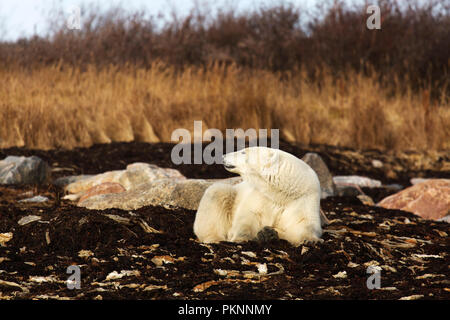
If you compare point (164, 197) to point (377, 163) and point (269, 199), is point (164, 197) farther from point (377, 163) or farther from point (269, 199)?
point (377, 163)

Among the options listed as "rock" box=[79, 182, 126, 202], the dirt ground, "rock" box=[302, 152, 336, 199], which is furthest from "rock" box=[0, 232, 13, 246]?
"rock" box=[302, 152, 336, 199]

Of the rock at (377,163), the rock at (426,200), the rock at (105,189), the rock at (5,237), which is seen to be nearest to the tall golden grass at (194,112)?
the rock at (377,163)

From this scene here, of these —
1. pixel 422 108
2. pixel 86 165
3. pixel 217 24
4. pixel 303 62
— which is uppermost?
pixel 217 24

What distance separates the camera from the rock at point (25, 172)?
28.5 ft

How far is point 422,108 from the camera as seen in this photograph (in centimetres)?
1295

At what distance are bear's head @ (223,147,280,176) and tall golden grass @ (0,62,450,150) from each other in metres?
6.84

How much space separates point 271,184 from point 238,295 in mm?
1021

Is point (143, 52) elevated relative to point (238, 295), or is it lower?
elevated

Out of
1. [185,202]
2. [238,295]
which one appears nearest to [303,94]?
[185,202]

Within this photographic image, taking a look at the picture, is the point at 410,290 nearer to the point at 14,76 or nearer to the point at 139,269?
the point at 139,269

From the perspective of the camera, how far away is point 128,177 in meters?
8.05

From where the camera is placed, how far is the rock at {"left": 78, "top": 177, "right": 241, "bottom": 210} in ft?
19.6
